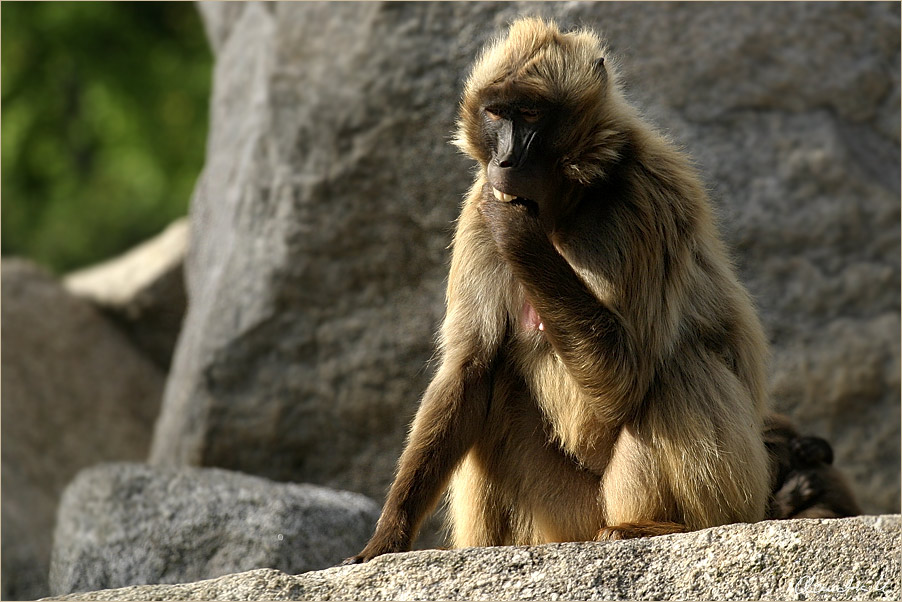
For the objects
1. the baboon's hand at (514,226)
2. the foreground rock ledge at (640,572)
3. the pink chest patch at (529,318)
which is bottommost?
the foreground rock ledge at (640,572)

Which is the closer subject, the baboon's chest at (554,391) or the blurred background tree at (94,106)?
the baboon's chest at (554,391)

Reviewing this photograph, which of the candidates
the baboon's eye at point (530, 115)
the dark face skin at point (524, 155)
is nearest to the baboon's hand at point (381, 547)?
the dark face skin at point (524, 155)

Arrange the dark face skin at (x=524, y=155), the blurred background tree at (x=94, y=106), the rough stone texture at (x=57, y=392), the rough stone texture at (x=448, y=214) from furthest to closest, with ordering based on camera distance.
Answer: the blurred background tree at (x=94, y=106), the rough stone texture at (x=57, y=392), the rough stone texture at (x=448, y=214), the dark face skin at (x=524, y=155)

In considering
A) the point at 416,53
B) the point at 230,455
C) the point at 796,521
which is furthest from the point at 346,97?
the point at 796,521

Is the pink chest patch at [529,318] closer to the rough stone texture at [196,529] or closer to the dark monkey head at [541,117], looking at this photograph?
the dark monkey head at [541,117]

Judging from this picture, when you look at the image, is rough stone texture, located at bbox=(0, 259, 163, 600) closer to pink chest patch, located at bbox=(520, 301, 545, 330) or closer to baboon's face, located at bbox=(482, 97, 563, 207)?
pink chest patch, located at bbox=(520, 301, 545, 330)

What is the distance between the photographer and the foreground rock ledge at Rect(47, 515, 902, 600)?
388 cm

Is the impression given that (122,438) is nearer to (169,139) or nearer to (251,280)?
(251,280)

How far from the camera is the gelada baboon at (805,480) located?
20.1ft

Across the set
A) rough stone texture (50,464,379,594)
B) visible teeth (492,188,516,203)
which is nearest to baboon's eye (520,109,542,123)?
visible teeth (492,188,516,203)

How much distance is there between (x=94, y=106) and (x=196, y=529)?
1216 centimetres

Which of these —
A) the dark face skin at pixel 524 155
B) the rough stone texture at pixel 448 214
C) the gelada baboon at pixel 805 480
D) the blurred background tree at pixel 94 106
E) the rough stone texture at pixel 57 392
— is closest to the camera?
the dark face skin at pixel 524 155

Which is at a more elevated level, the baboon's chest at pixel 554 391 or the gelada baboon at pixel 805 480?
the baboon's chest at pixel 554 391

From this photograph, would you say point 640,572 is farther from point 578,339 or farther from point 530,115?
→ point 530,115
